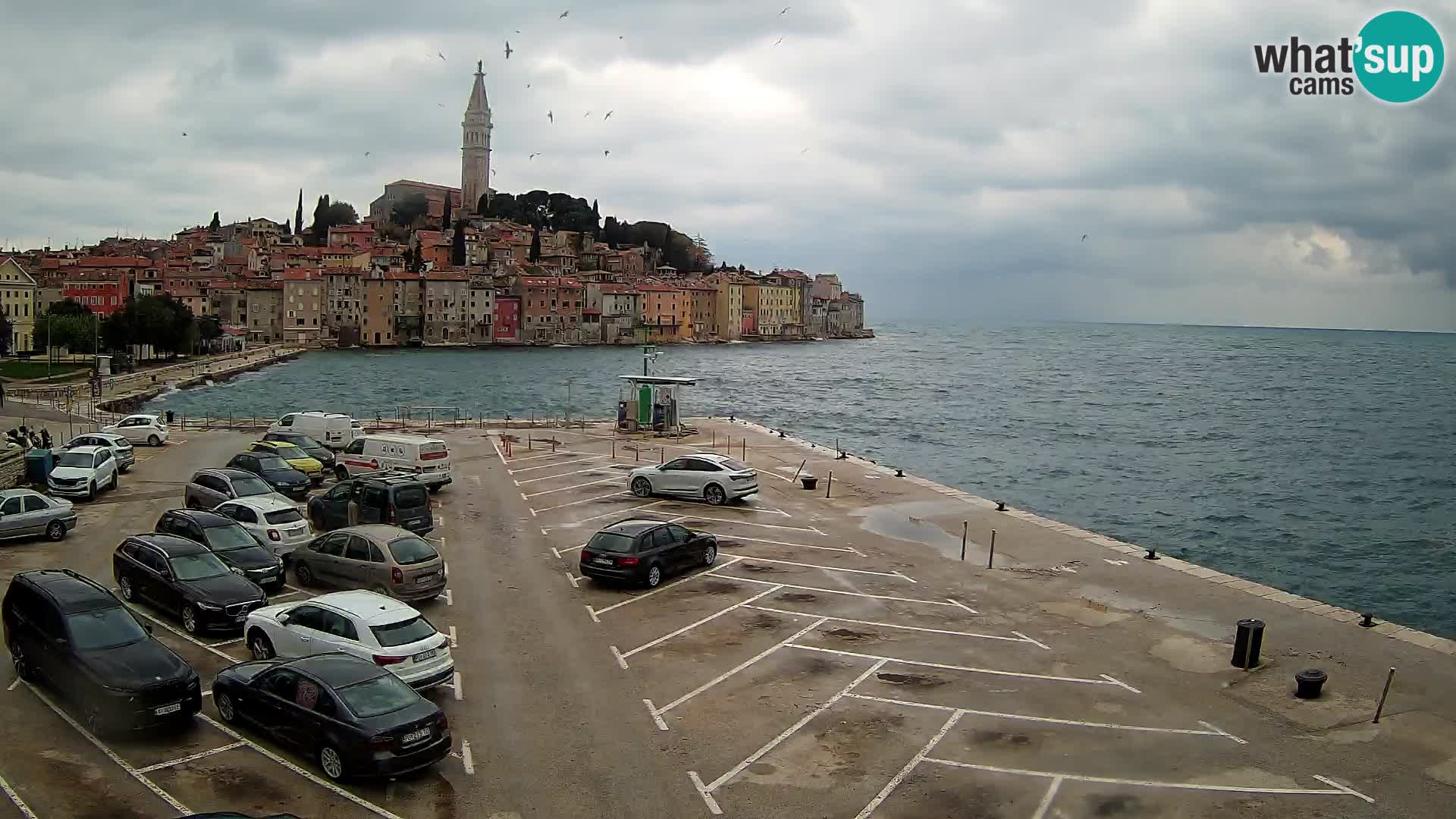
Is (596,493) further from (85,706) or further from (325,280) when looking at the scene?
(325,280)

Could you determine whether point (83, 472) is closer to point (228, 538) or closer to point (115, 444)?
point (115, 444)

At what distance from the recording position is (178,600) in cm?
1397

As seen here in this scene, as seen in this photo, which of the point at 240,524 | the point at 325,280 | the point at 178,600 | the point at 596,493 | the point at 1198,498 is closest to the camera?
the point at 178,600

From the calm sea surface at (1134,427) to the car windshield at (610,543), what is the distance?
20054 millimetres

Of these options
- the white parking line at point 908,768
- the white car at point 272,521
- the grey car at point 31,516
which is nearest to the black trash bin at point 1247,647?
the white parking line at point 908,768

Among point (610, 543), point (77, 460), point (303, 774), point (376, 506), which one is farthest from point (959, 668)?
point (77, 460)

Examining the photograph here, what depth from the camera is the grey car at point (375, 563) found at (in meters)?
15.3

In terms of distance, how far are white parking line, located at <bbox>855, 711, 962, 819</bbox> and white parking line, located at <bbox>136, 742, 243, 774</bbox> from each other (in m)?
6.03

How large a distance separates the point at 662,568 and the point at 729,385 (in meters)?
85.5

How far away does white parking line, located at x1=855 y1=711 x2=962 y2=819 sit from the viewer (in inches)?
376

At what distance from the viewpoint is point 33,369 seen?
239 feet

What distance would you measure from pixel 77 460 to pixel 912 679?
2062 cm

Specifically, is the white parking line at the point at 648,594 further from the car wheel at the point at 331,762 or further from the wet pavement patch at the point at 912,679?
the car wheel at the point at 331,762

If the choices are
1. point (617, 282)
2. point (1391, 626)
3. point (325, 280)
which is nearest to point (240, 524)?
point (1391, 626)
